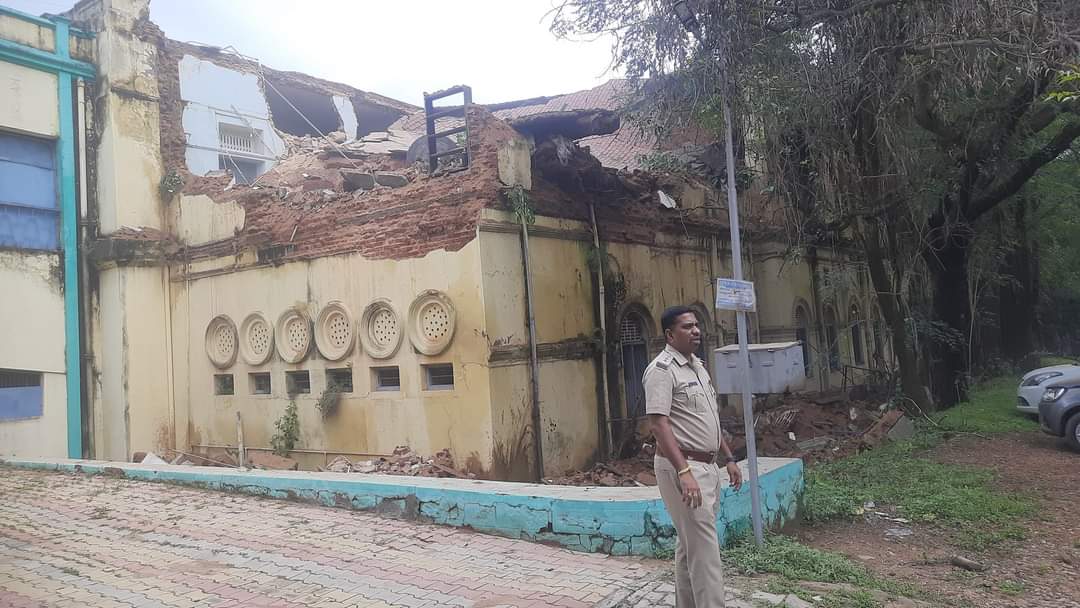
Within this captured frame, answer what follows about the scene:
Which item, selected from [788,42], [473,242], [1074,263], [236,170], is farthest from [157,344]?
[1074,263]

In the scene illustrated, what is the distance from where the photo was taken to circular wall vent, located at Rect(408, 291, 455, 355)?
10438 mm

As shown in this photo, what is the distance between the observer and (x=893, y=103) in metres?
10.6

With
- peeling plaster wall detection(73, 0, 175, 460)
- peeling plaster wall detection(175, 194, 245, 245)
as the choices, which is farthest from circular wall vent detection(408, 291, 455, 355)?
peeling plaster wall detection(73, 0, 175, 460)

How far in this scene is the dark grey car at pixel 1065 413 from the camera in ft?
33.4

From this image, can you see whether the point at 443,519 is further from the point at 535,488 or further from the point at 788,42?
the point at 788,42

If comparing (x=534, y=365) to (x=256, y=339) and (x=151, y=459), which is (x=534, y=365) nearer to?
(x=256, y=339)

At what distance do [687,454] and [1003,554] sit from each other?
3.72 meters

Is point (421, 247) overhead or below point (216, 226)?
below

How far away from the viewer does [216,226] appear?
45.9 feet

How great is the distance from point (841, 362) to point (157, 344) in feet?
52.8

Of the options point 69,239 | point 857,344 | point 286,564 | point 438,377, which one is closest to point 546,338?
point 438,377

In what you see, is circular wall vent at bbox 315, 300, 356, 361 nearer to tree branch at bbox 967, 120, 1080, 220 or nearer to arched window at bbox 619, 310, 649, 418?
arched window at bbox 619, 310, 649, 418

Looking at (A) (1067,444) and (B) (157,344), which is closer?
(A) (1067,444)

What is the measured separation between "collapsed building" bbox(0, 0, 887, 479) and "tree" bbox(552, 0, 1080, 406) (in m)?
2.03
